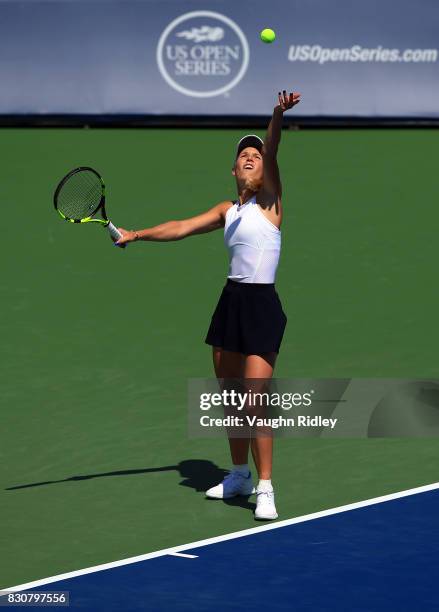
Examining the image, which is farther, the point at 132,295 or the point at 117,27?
the point at 117,27

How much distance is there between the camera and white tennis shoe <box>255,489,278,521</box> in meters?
11.5

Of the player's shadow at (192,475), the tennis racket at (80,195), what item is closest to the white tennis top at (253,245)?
the tennis racket at (80,195)

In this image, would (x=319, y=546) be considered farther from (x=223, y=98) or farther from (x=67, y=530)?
(x=223, y=98)

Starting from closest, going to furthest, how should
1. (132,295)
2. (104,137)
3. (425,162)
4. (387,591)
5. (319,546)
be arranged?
(387,591)
(319,546)
(132,295)
(425,162)
(104,137)

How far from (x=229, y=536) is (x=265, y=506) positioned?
0.48 m

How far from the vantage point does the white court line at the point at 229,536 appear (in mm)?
10273

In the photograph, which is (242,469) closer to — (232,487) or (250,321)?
A: (232,487)

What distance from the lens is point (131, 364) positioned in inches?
608

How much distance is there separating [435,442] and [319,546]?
2.64 meters

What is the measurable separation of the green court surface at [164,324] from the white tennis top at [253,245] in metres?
1.70

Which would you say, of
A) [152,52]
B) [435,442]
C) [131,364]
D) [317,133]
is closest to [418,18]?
[317,133]

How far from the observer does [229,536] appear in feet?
36.5

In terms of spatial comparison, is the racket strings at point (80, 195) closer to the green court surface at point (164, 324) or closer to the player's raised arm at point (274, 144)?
the player's raised arm at point (274, 144)

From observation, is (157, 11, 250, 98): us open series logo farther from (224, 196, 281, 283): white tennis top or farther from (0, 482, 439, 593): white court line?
(0, 482, 439, 593): white court line
